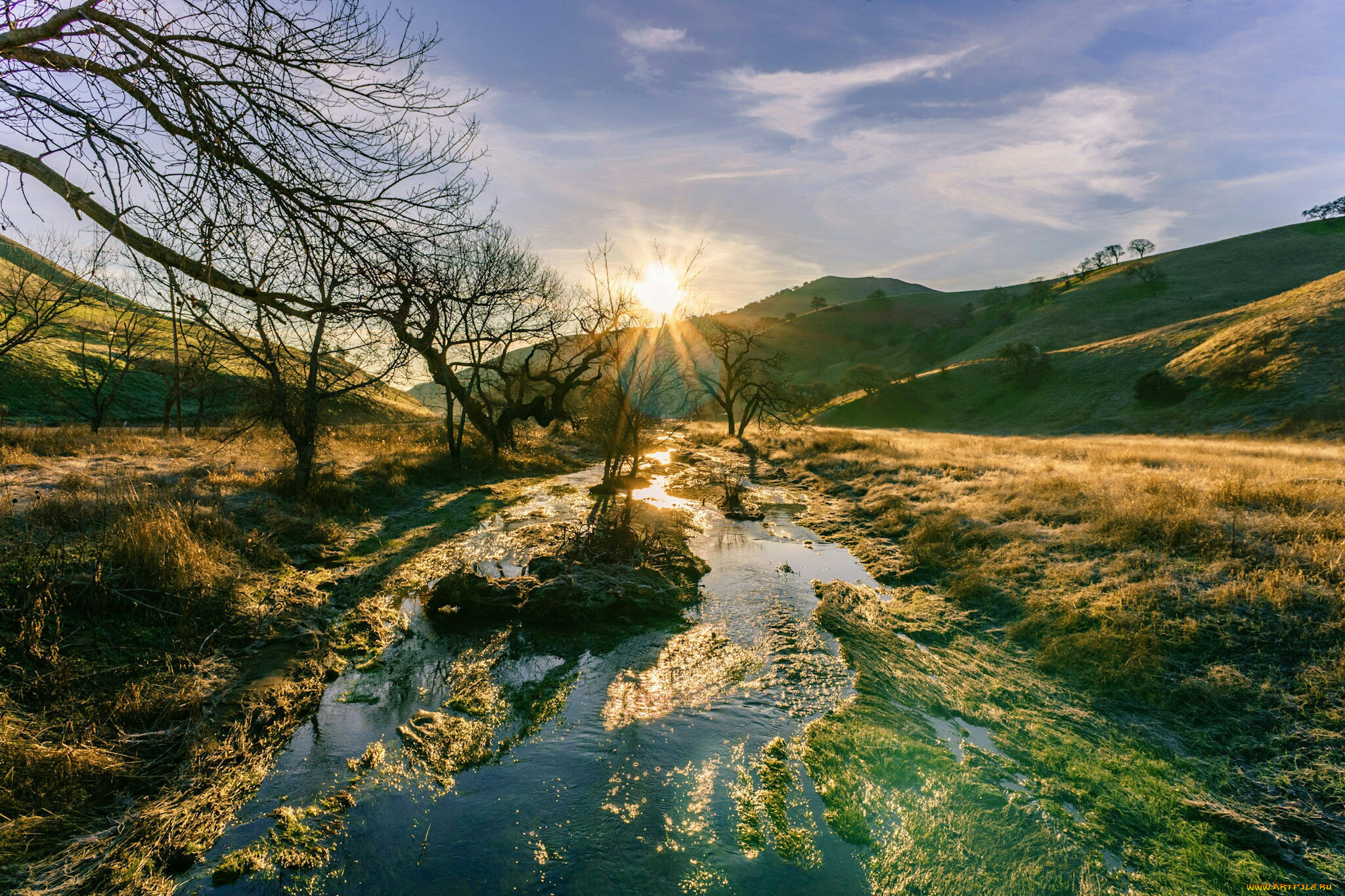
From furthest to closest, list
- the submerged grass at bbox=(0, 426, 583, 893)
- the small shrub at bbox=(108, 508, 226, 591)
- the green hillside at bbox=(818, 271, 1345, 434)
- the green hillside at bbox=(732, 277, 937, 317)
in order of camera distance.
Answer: the green hillside at bbox=(732, 277, 937, 317) → the green hillside at bbox=(818, 271, 1345, 434) → the small shrub at bbox=(108, 508, 226, 591) → the submerged grass at bbox=(0, 426, 583, 893)

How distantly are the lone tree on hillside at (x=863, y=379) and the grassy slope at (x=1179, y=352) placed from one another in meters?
5.30

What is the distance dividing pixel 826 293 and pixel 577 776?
19486 cm

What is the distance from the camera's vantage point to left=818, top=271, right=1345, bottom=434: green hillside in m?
33.0

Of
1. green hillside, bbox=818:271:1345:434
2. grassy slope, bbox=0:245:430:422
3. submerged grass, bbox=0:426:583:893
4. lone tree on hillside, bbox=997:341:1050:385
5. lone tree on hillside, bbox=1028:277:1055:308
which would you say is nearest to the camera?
submerged grass, bbox=0:426:583:893

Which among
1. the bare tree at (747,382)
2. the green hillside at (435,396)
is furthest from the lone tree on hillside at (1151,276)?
the green hillside at (435,396)

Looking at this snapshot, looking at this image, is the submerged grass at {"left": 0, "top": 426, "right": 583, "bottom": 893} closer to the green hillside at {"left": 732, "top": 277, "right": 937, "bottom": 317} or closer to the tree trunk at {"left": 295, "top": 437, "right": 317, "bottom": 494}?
the tree trunk at {"left": 295, "top": 437, "right": 317, "bottom": 494}

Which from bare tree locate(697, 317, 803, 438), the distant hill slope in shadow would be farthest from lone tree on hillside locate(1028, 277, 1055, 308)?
bare tree locate(697, 317, 803, 438)

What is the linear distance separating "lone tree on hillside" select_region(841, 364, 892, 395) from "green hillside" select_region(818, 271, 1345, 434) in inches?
194

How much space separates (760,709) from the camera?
627 centimetres

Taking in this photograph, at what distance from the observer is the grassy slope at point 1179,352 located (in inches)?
1369

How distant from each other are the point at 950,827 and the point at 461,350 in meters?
23.8

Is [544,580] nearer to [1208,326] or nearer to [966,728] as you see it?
[966,728]

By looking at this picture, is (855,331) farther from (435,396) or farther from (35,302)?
(35,302)

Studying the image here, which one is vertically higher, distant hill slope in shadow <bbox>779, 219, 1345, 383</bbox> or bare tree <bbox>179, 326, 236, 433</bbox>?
distant hill slope in shadow <bbox>779, 219, 1345, 383</bbox>
